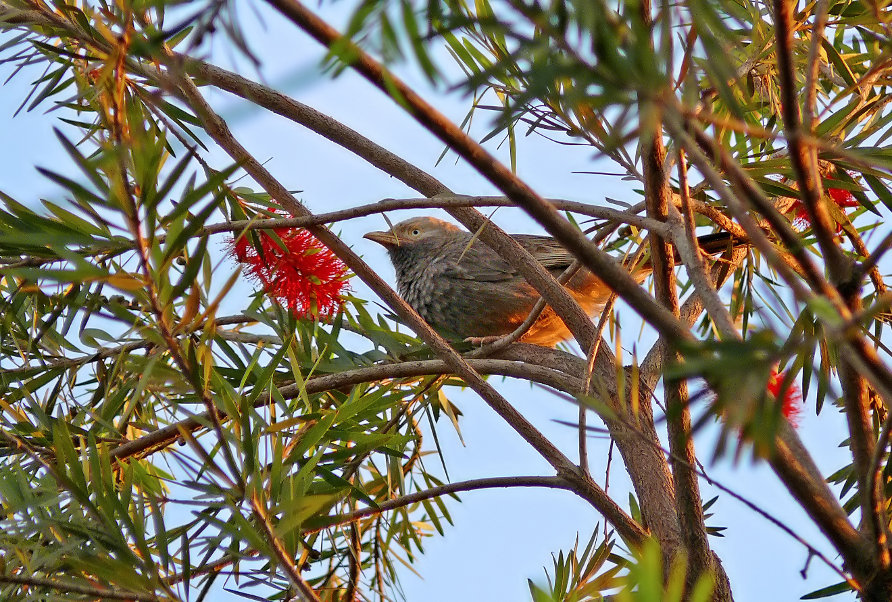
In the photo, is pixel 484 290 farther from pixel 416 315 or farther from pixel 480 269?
pixel 416 315

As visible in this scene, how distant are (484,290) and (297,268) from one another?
211 centimetres

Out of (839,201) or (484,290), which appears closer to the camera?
(839,201)

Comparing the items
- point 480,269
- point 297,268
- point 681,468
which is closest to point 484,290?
point 480,269

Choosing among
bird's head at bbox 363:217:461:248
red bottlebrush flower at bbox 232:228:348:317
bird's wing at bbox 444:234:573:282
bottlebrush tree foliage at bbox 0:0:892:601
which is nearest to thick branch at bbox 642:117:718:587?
bottlebrush tree foliage at bbox 0:0:892:601

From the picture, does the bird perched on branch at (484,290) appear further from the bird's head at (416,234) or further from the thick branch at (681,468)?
the thick branch at (681,468)

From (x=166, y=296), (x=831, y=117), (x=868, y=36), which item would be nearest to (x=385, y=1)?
(x=166, y=296)

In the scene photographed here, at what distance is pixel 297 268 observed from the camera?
9.02ft

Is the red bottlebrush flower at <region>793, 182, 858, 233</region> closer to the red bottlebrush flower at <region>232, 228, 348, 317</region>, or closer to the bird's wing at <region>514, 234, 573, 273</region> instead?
the red bottlebrush flower at <region>232, 228, 348, 317</region>

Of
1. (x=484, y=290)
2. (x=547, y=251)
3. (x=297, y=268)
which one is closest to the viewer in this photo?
(x=297, y=268)

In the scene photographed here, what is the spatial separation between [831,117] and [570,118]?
0.64 m

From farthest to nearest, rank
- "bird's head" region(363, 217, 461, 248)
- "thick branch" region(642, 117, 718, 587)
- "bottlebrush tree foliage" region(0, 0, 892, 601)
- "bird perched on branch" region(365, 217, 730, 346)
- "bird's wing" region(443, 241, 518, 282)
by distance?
1. "bird's head" region(363, 217, 461, 248)
2. "bird's wing" region(443, 241, 518, 282)
3. "bird perched on branch" region(365, 217, 730, 346)
4. "thick branch" region(642, 117, 718, 587)
5. "bottlebrush tree foliage" region(0, 0, 892, 601)

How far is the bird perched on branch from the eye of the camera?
185 inches

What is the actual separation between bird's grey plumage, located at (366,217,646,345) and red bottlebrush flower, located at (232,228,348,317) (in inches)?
71.7

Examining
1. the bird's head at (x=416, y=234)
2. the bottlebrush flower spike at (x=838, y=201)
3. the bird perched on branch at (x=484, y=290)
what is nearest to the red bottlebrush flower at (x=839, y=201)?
the bottlebrush flower spike at (x=838, y=201)
